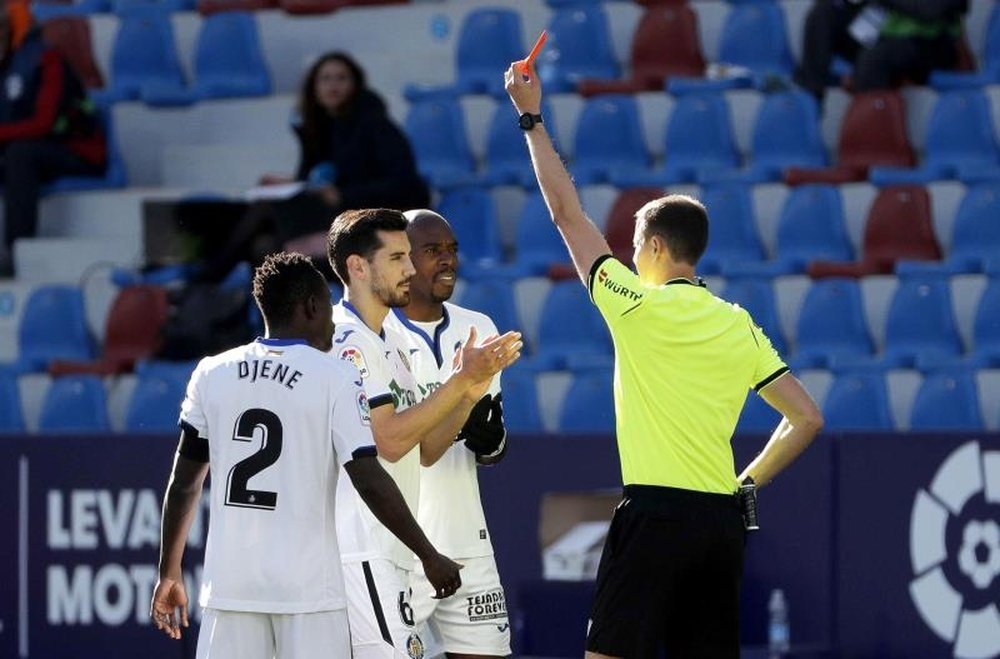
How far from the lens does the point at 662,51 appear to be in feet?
44.8

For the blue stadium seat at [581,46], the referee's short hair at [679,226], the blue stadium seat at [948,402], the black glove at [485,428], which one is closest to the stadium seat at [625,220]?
the blue stadium seat at [581,46]

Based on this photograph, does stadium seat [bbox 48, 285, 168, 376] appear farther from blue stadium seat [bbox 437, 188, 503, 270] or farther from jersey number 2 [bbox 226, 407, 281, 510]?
jersey number 2 [bbox 226, 407, 281, 510]

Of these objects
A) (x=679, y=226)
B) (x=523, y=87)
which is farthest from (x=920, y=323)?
(x=523, y=87)

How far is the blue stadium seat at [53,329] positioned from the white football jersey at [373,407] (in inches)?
282

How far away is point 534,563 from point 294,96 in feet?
19.3

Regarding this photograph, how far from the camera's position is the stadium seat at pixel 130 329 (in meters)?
13.5

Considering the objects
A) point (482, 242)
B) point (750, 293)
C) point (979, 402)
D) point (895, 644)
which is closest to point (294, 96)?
point (482, 242)

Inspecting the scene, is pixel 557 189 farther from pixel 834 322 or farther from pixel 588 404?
pixel 834 322

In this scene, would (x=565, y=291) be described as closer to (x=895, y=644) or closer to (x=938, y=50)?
(x=938, y=50)

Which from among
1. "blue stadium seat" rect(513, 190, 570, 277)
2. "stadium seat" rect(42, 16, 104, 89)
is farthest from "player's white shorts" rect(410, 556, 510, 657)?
"stadium seat" rect(42, 16, 104, 89)

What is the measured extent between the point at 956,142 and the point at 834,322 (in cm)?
144

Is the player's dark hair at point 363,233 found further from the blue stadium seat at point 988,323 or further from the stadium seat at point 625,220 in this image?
the stadium seat at point 625,220

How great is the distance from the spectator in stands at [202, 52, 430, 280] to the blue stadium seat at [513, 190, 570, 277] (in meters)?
0.71

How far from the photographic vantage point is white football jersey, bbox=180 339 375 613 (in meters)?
6.27
